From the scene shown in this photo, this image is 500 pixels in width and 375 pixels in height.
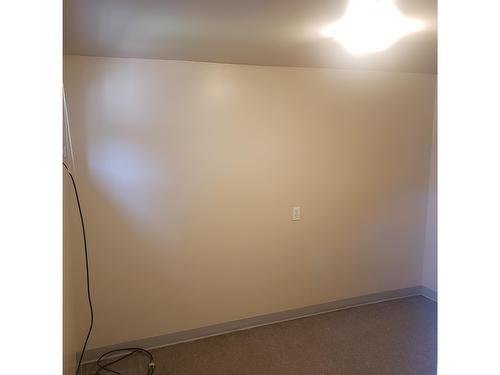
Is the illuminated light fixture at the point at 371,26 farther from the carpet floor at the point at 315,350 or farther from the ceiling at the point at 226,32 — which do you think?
the carpet floor at the point at 315,350

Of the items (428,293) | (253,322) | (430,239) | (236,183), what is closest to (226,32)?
(236,183)

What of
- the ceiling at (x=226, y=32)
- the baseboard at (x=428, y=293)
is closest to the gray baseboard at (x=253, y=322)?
the baseboard at (x=428, y=293)

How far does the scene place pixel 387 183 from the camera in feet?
11.9

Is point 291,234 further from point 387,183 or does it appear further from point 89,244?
point 89,244

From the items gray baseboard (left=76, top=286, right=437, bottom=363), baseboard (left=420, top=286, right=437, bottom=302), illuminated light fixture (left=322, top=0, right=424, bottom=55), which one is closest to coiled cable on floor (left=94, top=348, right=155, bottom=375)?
gray baseboard (left=76, top=286, right=437, bottom=363)

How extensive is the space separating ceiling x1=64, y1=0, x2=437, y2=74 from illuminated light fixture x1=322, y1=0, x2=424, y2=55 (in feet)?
0.19

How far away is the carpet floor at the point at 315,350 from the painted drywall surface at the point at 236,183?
0.20 meters

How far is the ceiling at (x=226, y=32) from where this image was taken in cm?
166

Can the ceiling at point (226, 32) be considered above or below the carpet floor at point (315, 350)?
above

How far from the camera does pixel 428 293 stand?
384cm

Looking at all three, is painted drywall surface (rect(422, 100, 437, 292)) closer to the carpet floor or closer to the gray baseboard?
the gray baseboard

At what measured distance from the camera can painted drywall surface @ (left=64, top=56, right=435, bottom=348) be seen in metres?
2.62

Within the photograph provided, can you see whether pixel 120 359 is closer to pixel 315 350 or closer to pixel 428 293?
pixel 315 350
